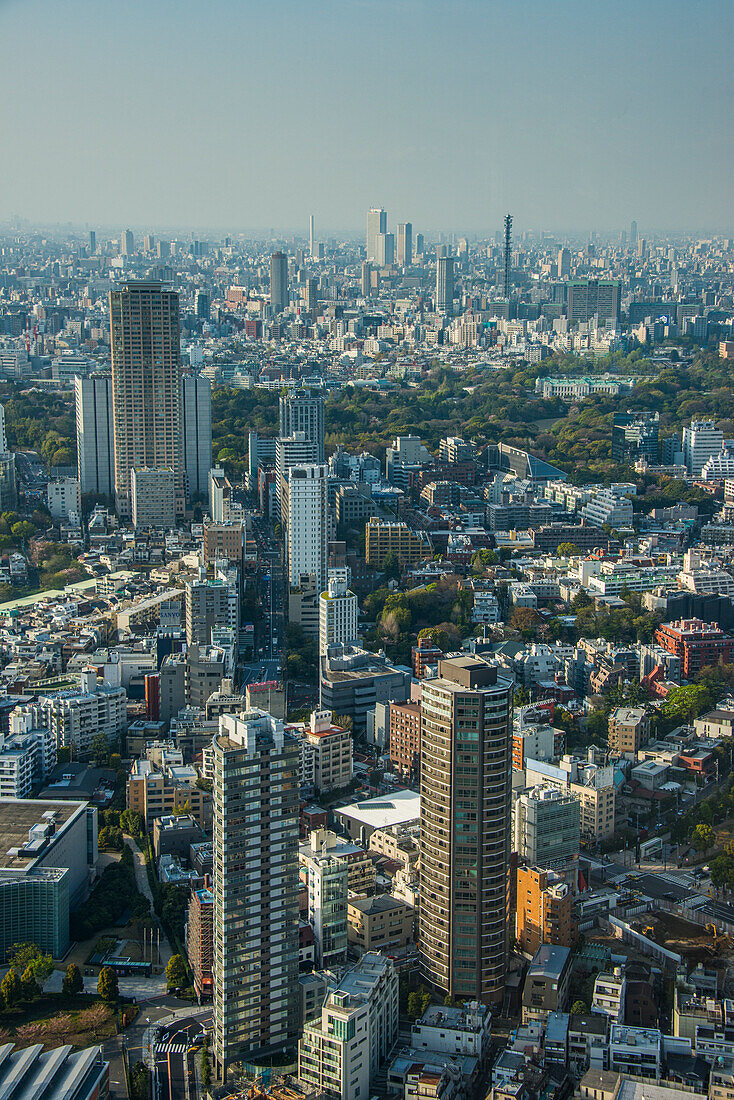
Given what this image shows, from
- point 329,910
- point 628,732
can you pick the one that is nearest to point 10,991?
point 329,910

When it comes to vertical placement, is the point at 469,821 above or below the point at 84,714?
above

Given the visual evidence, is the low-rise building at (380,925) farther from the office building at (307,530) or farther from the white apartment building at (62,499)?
the white apartment building at (62,499)

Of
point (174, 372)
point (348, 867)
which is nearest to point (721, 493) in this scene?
point (174, 372)

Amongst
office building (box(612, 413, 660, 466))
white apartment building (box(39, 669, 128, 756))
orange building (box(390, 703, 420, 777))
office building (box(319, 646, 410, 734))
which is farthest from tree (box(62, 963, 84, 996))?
office building (box(612, 413, 660, 466))

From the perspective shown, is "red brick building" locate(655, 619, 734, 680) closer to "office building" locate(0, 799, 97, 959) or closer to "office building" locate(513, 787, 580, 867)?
"office building" locate(513, 787, 580, 867)

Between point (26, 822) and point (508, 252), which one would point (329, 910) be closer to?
point (26, 822)

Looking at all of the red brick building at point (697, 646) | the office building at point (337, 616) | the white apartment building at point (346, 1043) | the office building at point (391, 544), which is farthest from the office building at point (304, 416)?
the white apartment building at point (346, 1043)
